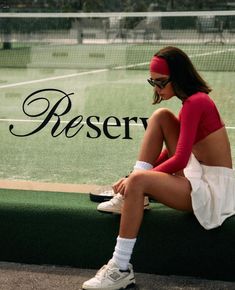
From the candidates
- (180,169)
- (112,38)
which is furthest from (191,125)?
(112,38)

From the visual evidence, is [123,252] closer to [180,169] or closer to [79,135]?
[180,169]

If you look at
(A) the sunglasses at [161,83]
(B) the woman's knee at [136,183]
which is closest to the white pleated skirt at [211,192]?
(B) the woman's knee at [136,183]

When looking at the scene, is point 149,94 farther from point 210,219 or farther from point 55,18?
point 210,219

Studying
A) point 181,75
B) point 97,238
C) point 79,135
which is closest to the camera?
point 181,75

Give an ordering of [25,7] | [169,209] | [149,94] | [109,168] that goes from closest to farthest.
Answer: [169,209]
[109,168]
[25,7]
[149,94]

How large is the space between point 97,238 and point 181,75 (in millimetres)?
854

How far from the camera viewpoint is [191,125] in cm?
274

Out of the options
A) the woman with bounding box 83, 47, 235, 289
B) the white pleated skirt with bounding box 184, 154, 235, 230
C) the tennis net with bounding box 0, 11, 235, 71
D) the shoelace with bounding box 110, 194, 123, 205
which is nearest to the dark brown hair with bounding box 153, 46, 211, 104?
the woman with bounding box 83, 47, 235, 289

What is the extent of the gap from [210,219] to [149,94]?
3429 mm

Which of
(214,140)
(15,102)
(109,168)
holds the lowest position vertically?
(109,168)

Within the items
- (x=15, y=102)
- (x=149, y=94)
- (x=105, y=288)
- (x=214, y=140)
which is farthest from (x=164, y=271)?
(x=149, y=94)

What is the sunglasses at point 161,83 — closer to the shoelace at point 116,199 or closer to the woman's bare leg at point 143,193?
the woman's bare leg at point 143,193

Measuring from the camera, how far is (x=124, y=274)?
279cm

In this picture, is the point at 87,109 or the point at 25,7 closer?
the point at 87,109
